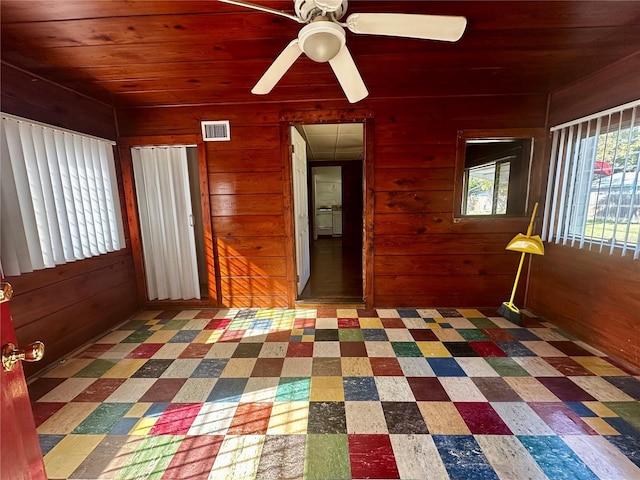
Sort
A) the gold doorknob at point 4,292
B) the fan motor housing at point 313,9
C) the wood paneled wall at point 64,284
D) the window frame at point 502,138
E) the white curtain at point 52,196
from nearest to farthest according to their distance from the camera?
the gold doorknob at point 4,292
the fan motor housing at point 313,9
the white curtain at point 52,196
the wood paneled wall at point 64,284
the window frame at point 502,138

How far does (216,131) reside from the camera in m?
2.84

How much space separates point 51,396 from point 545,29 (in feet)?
12.8

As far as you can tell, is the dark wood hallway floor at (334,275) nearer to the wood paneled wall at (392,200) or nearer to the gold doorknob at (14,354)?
the wood paneled wall at (392,200)

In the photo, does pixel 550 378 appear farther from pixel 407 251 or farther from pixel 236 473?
pixel 236 473

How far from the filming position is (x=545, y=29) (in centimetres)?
167

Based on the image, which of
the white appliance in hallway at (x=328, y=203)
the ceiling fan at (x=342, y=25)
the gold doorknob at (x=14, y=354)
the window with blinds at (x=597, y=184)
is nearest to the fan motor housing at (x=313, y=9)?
the ceiling fan at (x=342, y=25)

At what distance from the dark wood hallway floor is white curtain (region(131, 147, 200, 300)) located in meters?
1.41

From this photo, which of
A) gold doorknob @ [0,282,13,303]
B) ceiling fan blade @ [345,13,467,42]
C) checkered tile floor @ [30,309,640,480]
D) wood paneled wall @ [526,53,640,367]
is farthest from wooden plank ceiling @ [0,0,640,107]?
checkered tile floor @ [30,309,640,480]

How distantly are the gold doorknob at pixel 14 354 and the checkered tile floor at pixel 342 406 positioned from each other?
0.95 metres

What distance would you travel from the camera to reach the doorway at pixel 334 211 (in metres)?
3.54

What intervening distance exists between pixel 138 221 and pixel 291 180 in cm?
178

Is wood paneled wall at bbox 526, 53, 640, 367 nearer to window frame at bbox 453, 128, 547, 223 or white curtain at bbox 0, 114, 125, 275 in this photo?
window frame at bbox 453, 128, 547, 223

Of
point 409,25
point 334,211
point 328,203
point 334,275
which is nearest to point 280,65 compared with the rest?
point 409,25

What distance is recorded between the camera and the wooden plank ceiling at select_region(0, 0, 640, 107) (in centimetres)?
148
